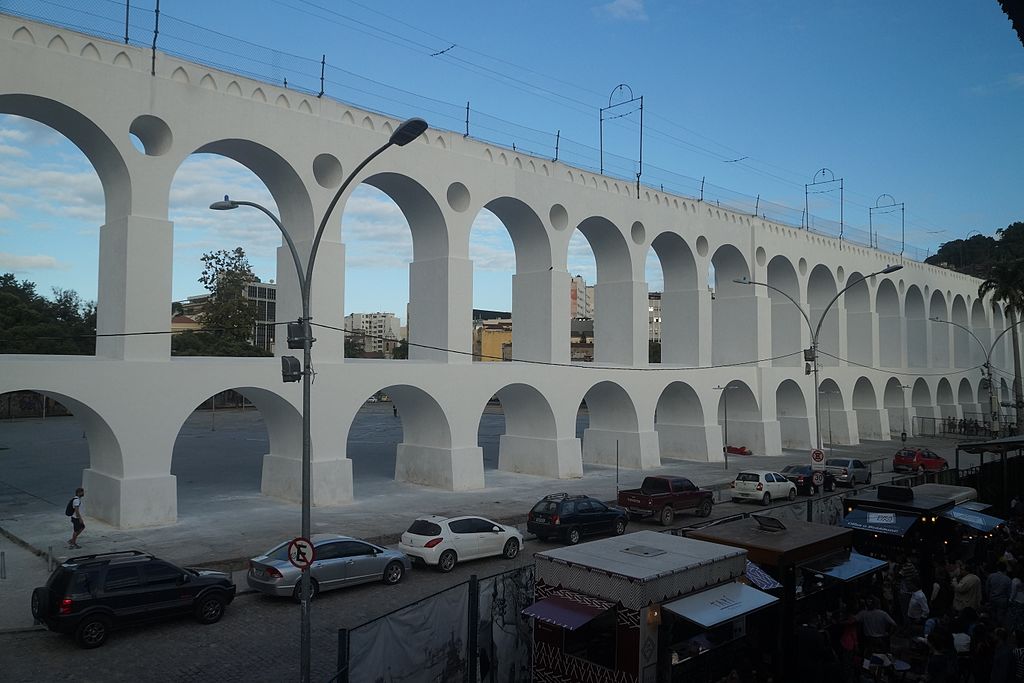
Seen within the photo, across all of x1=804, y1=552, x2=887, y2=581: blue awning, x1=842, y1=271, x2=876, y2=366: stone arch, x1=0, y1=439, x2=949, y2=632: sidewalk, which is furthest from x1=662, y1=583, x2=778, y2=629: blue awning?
x1=842, y1=271, x2=876, y2=366: stone arch

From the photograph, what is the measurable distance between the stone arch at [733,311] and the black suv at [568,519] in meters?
25.5

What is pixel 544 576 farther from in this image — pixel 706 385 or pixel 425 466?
pixel 706 385

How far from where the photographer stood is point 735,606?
9.96 meters

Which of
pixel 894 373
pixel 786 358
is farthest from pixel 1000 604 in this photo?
pixel 894 373

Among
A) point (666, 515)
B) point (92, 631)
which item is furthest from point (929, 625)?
point (92, 631)

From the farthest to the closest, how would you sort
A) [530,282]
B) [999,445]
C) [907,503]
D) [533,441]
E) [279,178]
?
[530,282]
[533,441]
[279,178]
[999,445]
[907,503]

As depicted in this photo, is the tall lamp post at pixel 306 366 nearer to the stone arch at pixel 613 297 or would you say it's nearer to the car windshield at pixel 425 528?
the car windshield at pixel 425 528

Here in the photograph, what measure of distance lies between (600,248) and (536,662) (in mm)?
29234

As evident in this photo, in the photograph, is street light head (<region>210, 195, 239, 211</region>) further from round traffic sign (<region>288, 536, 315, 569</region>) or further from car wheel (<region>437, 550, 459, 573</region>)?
car wheel (<region>437, 550, 459, 573</region>)

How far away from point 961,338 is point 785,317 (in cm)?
3393

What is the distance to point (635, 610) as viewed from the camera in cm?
905

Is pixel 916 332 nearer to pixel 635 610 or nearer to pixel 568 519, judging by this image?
pixel 568 519

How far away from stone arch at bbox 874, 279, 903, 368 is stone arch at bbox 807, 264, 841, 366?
30.9 feet

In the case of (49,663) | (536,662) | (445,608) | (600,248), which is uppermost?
(600,248)
